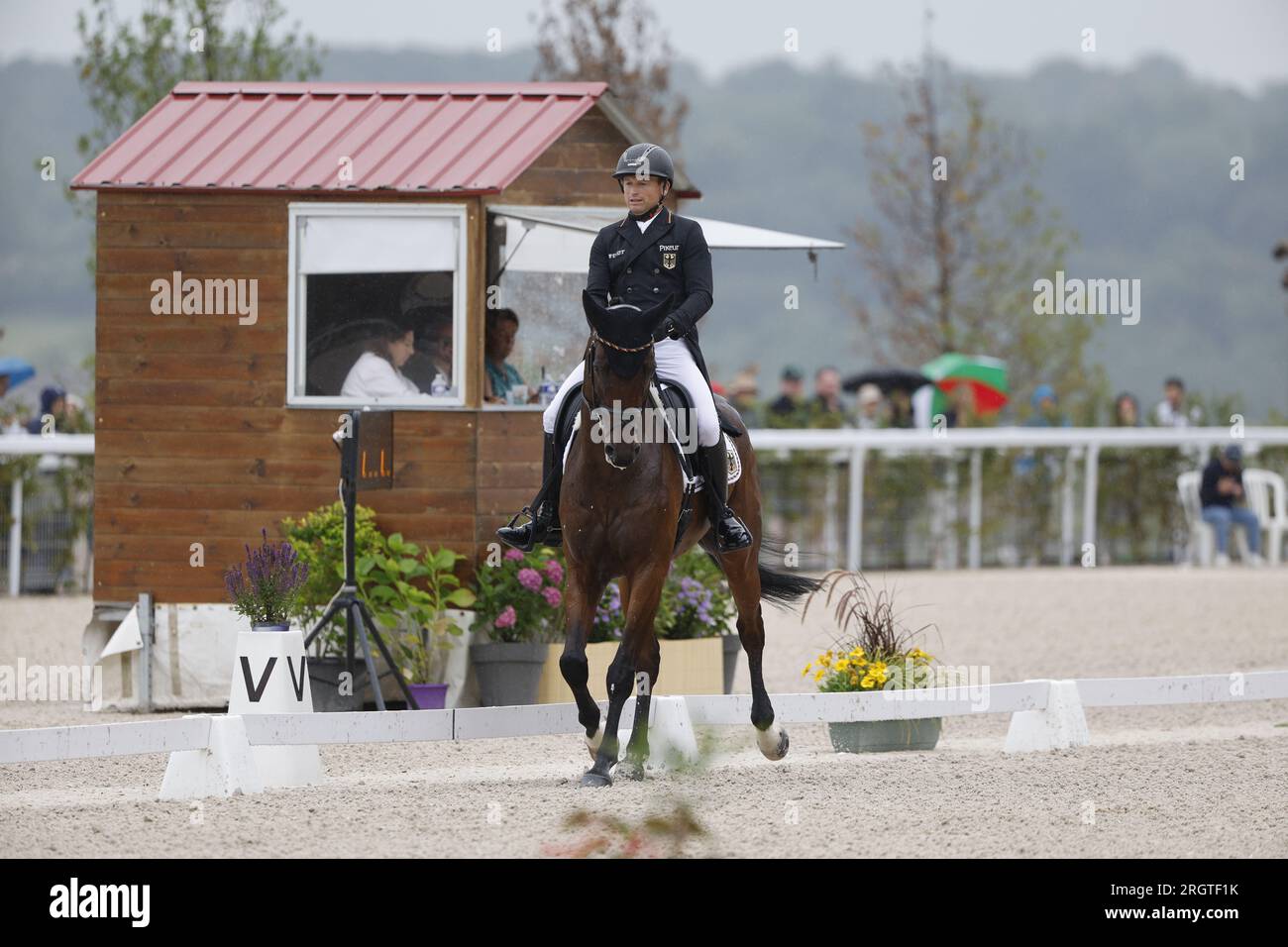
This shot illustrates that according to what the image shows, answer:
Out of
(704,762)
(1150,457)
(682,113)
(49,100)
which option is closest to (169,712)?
(704,762)

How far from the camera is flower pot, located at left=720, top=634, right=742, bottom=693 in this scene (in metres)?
11.9

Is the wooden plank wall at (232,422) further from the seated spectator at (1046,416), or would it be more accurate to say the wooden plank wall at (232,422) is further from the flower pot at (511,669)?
the seated spectator at (1046,416)

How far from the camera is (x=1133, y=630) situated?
16188mm

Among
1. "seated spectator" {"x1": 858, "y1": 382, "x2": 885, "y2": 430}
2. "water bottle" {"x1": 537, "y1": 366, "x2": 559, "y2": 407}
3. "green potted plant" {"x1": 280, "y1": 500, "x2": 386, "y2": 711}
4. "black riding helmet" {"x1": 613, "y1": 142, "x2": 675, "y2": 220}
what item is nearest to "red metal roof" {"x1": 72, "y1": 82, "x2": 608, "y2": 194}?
"water bottle" {"x1": 537, "y1": 366, "x2": 559, "y2": 407}

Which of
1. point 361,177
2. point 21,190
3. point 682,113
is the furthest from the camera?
point 21,190

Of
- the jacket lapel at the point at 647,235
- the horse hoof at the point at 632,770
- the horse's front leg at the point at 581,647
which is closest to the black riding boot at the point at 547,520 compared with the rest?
the horse's front leg at the point at 581,647

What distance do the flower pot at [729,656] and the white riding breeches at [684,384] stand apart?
275 cm

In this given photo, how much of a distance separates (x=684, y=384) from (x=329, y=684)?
309cm

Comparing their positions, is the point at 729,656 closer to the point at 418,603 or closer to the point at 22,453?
the point at 418,603

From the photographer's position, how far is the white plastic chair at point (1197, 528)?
22.0 meters

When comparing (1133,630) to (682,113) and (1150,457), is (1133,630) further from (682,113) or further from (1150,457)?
(682,113)

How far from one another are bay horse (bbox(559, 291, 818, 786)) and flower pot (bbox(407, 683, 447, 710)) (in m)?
2.27

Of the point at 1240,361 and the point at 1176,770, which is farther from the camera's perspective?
the point at 1240,361

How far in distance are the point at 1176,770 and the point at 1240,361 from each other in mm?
88337
